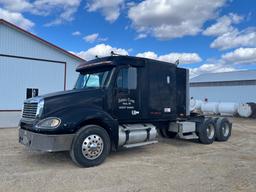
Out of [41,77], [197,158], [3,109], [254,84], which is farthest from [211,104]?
[197,158]

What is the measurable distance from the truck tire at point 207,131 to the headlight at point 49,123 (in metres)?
5.79

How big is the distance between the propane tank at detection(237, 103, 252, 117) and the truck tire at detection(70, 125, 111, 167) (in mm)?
21826

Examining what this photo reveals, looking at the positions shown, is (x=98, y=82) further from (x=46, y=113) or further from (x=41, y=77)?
(x=41, y=77)

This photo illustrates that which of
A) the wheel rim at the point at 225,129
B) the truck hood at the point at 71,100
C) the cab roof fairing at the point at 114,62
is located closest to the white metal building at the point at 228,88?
the wheel rim at the point at 225,129

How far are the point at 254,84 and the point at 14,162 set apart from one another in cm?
3538

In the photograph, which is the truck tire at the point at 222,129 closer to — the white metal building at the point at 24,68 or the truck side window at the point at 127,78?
the truck side window at the point at 127,78

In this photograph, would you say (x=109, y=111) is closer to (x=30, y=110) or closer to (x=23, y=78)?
(x=30, y=110)

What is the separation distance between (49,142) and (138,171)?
210 cm

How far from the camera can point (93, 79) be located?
830 centimetres

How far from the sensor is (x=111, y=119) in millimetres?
7598

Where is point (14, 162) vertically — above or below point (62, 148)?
below

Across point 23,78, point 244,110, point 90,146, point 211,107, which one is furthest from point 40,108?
point 211,107

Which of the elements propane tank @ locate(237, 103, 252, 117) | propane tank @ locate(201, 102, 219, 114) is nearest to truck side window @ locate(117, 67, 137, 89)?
propane tank @ locate(237, 103, 252, 117)

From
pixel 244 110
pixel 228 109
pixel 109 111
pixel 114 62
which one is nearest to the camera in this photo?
pixel 109 111
